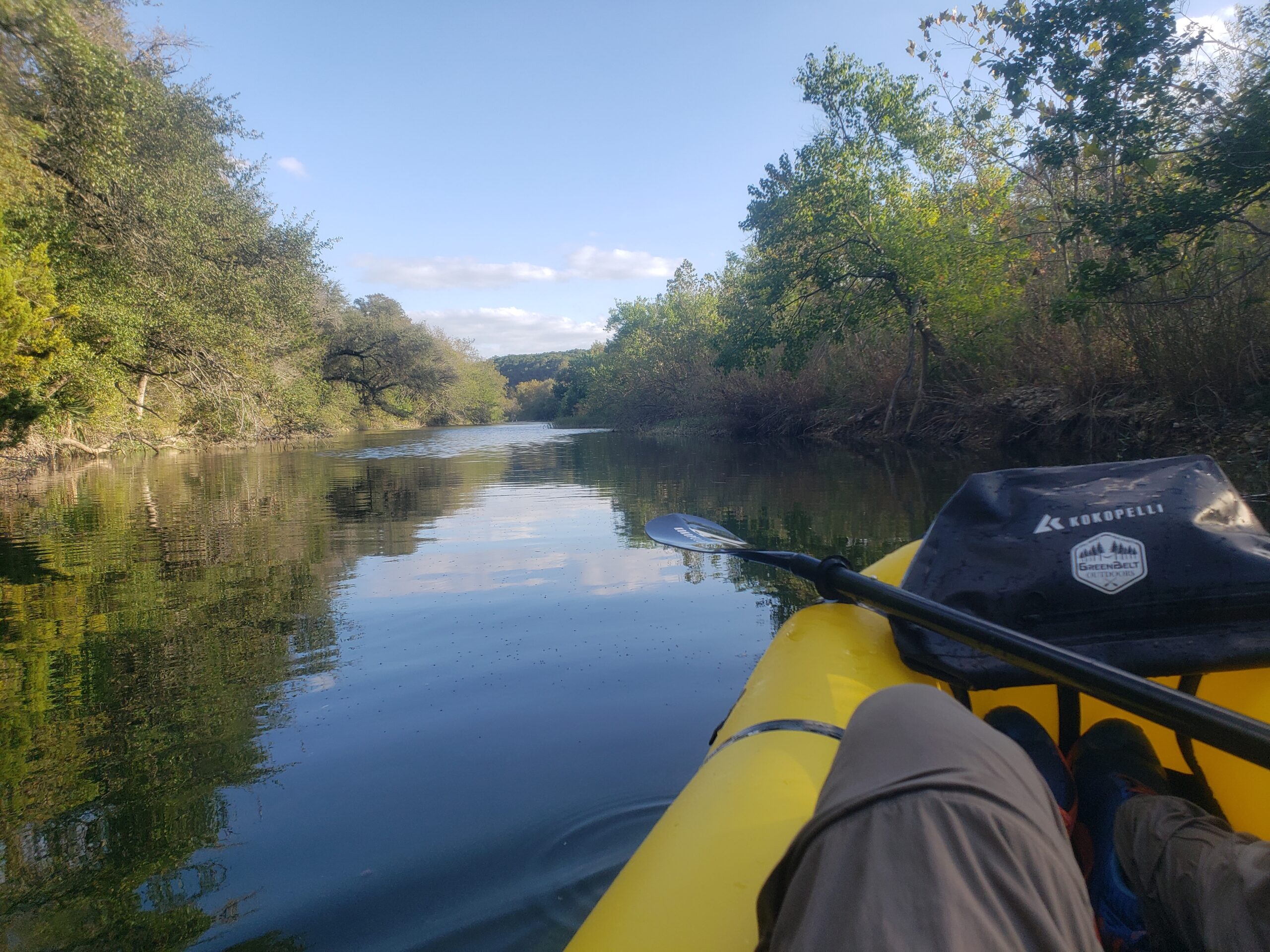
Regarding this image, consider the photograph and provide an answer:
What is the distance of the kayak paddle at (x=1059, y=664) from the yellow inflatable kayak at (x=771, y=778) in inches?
5.3

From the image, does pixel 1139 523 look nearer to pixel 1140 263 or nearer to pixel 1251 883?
pixel 1251 883

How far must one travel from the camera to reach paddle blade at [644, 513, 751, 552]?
320cm

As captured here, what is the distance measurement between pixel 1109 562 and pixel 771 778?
1067 mm

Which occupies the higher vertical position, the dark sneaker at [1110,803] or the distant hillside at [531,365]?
the distant hillside at [531,365]

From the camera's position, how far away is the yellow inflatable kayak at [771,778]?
1.01 meters

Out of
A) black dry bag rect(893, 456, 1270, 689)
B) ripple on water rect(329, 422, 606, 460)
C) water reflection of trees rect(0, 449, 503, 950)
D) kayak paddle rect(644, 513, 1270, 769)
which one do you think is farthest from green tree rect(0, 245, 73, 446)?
black dry bag rect(893, 456, 1270, 689)

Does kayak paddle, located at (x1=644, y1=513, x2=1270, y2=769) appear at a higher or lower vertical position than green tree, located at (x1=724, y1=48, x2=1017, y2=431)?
lower

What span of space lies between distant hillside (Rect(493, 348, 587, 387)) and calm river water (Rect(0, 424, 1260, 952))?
112868mm

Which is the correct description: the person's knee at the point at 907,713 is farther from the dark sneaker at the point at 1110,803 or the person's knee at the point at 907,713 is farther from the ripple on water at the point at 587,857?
the ripple on water at the point at 587,857

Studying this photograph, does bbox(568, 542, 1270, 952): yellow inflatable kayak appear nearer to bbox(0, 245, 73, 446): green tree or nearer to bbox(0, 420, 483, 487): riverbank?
bbox(0, 245, 73, 446): green tree

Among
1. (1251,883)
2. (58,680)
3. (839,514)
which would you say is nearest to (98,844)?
(58,680)

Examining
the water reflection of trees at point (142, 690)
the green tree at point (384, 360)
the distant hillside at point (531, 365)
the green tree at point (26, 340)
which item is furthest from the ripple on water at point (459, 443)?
the distant hillside at point (531, 365)

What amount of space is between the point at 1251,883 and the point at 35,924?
232cm

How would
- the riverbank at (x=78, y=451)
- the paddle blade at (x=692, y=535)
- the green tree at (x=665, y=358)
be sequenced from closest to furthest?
the paddle blade at (x=692, y=535) < the riverbank at (x=78, y=451) < the green tree at (x=665, y=358)
